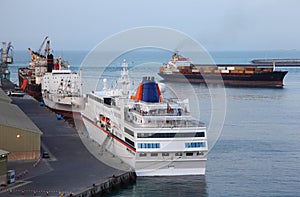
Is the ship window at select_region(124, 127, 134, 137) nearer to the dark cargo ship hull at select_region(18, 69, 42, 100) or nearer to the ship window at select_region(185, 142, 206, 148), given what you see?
the ship window at select_region(185, 142, 206, 148)

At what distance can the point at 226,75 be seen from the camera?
98.4m

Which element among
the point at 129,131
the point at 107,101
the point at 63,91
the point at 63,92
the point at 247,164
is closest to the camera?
the point at 129,131

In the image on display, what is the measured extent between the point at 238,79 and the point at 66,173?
73.4m

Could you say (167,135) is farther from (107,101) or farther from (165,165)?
(107,101)

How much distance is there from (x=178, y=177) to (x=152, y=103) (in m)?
4.98

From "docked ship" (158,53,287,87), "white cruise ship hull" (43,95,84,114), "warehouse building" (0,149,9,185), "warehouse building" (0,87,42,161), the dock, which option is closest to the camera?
the dock

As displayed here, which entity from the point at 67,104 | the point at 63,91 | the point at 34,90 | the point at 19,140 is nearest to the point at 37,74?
the point at 34,90

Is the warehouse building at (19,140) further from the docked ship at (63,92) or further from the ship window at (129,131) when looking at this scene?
the docked ship at (63,92)

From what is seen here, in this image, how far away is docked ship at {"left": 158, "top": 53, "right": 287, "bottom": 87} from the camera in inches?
3666

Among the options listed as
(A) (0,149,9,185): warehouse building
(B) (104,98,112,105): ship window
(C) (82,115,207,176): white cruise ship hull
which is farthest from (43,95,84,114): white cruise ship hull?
(A) (0,149,9,185): warehouse building

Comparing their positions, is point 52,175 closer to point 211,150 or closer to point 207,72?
point 211,150

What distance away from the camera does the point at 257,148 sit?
34.3 meters

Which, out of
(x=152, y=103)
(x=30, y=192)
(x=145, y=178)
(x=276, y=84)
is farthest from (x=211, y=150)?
(x=276, y=84)

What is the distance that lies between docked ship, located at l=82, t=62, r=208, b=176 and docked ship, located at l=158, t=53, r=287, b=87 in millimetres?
Answer: 64331
